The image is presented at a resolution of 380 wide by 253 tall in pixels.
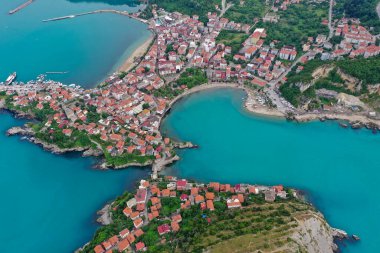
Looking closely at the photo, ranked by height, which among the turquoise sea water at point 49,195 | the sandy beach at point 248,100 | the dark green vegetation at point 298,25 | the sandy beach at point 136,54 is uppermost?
the dark green vegetation at point 298,25

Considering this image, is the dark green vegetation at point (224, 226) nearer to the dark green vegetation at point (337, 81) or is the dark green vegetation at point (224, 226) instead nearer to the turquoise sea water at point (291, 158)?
the turquoise sea water at point (291, 158)

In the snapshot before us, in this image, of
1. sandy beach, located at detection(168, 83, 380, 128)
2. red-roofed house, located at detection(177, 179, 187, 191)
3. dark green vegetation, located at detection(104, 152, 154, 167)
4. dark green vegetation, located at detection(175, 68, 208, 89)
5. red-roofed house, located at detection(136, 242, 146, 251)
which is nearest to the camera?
red-roofed house, located at detection(136, 242, 146, 251)

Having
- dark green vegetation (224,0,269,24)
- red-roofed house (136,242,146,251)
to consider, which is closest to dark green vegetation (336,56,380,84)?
dark green vegetation (224,0,269,24)

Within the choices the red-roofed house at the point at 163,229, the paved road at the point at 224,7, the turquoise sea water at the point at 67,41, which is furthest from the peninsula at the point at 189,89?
the paved road at the point at 224,7

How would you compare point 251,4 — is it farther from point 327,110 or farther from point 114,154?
point 114,154

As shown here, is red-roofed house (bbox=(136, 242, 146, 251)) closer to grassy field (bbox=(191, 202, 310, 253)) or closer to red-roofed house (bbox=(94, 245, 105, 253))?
red-roofed house (bbox=(94, 245, 105, 253))

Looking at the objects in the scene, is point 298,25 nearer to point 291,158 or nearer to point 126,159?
point 291,158

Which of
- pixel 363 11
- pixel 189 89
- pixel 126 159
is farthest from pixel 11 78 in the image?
pixel 363 11
